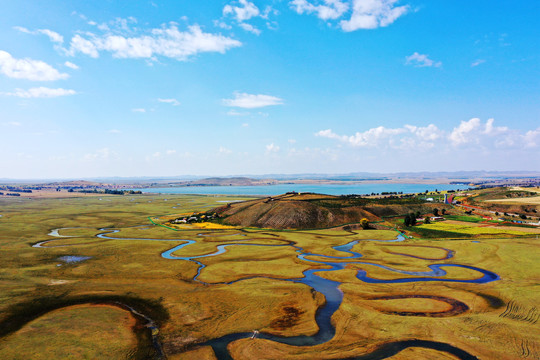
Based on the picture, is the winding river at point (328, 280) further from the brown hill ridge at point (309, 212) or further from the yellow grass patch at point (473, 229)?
the brown hill ridge at point (309, 212)

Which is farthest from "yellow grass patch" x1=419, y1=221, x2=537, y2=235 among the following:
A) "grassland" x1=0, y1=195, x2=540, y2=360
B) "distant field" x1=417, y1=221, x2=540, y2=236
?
"grassland" x1=0, y1=195, x2=540, y2=360

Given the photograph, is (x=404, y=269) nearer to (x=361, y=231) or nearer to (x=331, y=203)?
(x=361, y=231)

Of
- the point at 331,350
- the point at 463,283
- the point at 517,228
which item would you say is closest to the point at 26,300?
the point at 331,350

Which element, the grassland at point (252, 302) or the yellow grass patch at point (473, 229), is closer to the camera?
the grassland at point (252, 302)

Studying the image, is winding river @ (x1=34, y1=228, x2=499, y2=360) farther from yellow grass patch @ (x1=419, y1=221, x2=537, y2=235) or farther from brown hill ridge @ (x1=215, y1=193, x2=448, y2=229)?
brown hill ridge @ (x1=215, y1=193, x2=448, y2=229)

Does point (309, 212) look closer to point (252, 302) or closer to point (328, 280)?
point (328, 280)

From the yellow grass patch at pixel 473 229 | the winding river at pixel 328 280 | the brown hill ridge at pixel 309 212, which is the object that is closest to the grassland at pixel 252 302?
the winding river at pixel 328 280
